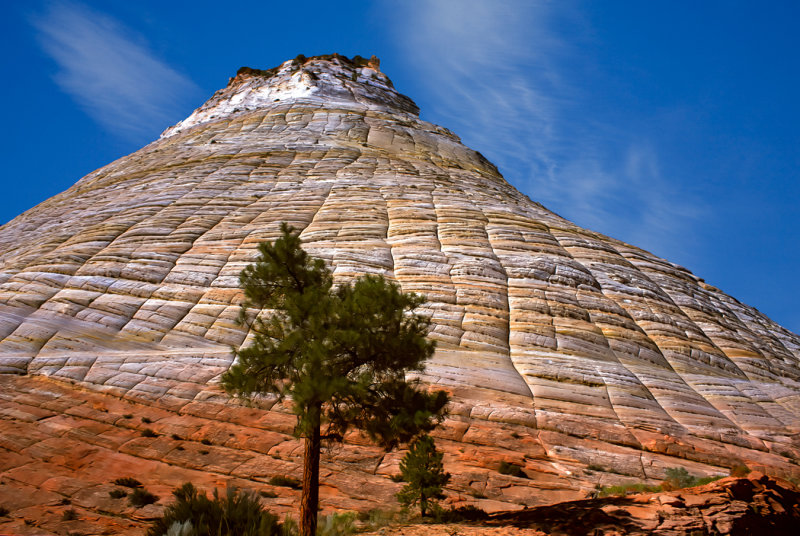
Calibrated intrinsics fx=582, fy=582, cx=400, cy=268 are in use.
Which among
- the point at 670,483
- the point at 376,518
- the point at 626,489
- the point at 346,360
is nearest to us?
the point at 346,360

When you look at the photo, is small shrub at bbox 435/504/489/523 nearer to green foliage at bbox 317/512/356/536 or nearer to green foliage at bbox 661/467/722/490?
green foliage at bbox 317/512/356/536

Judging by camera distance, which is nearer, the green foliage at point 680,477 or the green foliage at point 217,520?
the green foliage at point 217,520

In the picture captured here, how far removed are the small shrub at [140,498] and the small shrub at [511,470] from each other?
21.9 ft

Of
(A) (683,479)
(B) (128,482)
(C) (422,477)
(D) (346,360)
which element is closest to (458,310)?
(A) (683,479)

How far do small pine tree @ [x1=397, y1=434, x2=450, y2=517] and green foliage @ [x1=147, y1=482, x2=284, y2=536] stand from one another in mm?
2472

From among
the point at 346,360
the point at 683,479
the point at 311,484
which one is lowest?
the point at 311,484

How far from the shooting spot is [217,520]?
8.09 m

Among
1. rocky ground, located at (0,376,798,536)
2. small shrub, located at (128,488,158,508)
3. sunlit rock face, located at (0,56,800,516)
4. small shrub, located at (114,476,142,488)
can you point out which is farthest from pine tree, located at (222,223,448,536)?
sunlit rock face, located at (0,56,800,516)

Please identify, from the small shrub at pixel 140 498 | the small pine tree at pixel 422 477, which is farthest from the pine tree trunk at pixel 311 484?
the small shrub at pixel 140 498

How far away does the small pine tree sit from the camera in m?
9.87

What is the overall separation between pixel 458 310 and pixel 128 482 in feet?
37.2

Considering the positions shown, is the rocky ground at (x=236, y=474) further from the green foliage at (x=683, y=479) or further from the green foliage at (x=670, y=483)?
the green foliage at (x=683, y=479)

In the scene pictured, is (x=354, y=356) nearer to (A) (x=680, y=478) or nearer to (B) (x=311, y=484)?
(B) (x=311, y=484)

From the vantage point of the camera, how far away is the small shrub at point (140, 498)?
31.8 ft
